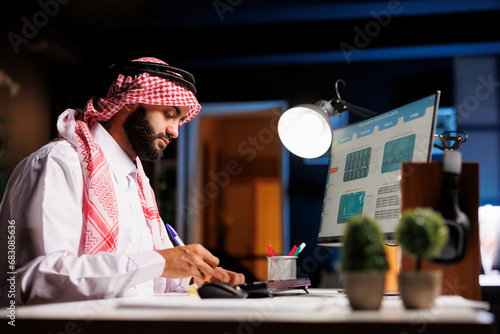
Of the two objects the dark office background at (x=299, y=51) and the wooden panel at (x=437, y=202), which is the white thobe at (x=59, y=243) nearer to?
the wooden panel at (x=437, y=202)

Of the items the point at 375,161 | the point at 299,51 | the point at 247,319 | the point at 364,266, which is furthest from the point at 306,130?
the point at 299,51

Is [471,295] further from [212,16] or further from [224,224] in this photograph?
[224,224]

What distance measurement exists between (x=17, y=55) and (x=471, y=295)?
3779 millimetres

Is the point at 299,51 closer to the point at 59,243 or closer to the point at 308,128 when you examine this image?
the point at 308,128

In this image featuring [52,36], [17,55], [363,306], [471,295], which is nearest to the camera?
[363,306]

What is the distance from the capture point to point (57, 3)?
399cm

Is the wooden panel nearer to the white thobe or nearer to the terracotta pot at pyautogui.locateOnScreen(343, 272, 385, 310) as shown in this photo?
the terracotta pot at pyautogui.locateOnScreen(343, 272, 385, 310)

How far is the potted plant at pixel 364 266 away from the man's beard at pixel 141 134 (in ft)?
4.36

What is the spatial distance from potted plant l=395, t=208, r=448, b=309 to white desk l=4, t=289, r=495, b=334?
22 millimetres

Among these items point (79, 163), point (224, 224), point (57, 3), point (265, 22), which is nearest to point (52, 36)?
point (57, 3)

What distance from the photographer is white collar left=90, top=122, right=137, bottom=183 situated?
75.8 inches

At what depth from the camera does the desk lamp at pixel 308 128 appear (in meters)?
1.85

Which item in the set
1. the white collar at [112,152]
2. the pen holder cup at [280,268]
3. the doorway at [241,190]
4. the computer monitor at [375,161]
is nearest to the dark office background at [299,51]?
the doorway at [241,190]

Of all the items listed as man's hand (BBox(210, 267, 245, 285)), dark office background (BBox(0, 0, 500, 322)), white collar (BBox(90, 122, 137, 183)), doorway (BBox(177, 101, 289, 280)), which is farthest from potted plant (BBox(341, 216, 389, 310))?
doorway (BBox(177, 101, 289, 280))
